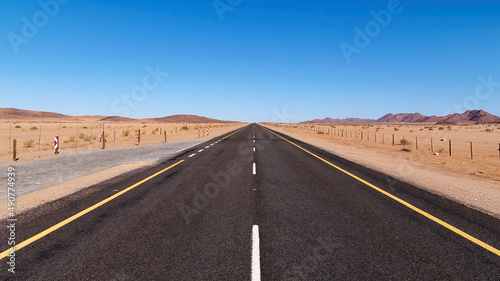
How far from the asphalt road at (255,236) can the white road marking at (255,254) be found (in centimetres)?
1

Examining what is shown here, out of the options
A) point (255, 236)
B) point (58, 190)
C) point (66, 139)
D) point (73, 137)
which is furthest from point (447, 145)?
point (73, 137)

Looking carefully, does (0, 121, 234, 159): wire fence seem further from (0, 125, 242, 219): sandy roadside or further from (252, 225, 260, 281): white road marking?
(252, 225, 260, 281): white road marking

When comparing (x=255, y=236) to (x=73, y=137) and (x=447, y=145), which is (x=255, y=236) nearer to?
(x=447, y=145)

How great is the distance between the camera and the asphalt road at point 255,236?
3.26 m

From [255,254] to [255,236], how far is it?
0.60 meters

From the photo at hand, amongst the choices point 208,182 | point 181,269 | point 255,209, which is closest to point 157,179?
point 208,182

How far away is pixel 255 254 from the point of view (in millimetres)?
3629

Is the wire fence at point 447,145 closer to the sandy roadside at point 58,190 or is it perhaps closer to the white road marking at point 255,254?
the white road marking at point 255,254

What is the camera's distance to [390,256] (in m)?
3.63

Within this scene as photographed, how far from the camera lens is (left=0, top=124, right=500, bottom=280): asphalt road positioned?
3260 millimetres

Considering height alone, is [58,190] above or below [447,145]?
below

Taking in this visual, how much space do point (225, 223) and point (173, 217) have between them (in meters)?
1.09

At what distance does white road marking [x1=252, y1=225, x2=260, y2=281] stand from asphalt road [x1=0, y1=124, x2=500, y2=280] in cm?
1

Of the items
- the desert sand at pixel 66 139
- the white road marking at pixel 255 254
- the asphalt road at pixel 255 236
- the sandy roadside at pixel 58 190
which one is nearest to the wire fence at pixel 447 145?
the asphalt road at pixel 255 236
